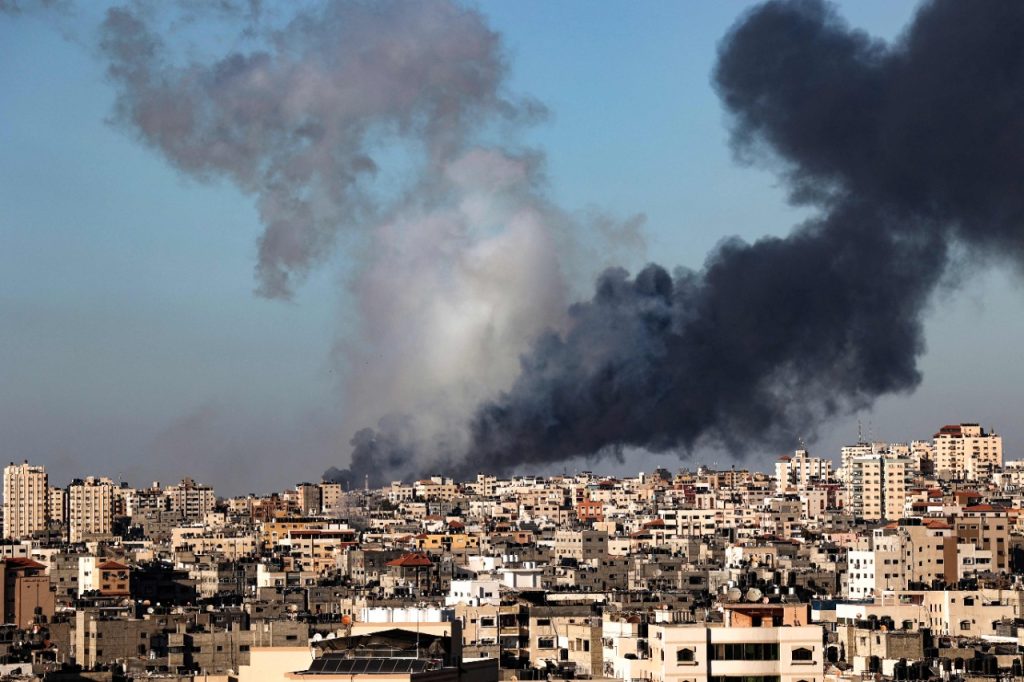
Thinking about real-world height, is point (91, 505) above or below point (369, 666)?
above

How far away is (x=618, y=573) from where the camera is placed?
80.6 m

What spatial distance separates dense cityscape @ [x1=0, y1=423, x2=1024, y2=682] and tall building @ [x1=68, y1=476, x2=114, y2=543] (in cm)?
11

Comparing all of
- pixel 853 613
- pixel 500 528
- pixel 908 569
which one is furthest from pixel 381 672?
pixel 500 528

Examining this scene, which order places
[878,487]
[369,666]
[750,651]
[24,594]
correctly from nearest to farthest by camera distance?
[369,666] → [750,651] → [24,594] → [878,487]

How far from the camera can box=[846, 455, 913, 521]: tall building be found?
382ft

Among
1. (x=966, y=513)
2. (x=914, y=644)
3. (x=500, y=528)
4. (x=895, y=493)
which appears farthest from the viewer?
(x=895, y=493)

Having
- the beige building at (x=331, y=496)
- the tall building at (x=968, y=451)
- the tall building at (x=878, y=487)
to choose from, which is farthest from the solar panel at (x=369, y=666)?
the tall building at (x=968, y=451)

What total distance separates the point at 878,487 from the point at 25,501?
4460cm

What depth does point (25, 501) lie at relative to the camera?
13538cm

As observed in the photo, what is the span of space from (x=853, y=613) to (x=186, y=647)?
13.5 m

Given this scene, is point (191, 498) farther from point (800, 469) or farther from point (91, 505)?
point (800, 469)

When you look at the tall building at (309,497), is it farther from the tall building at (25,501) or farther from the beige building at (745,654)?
the beige building at (745,654)

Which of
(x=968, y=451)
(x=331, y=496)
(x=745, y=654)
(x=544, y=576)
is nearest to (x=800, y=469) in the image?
(x=968, y=451)

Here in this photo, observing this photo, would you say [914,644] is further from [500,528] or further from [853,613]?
[500,528]
